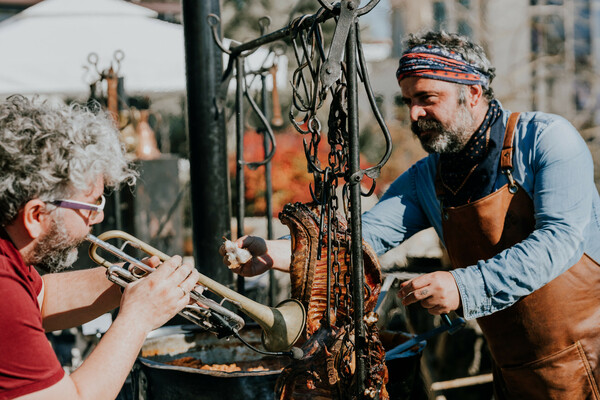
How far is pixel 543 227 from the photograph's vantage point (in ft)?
7.47

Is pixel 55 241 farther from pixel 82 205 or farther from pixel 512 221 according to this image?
pixel 512 221

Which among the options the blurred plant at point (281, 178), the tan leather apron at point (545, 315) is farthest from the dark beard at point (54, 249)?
the blurred plant at point (281, 178)

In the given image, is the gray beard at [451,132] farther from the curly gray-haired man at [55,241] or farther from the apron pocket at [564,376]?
the curly gray-haired man at [55,241]

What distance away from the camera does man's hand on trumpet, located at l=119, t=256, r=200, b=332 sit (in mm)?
1972

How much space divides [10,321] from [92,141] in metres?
0.66

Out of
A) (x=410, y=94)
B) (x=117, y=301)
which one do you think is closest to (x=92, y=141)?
(x=117, y=301)

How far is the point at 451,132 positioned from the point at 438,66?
0.29 metres

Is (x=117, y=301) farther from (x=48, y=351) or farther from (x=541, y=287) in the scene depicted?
(x=541, y=287)

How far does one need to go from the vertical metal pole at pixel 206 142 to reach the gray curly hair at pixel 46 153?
1481 millimetres

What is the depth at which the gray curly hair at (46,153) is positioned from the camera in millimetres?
1909

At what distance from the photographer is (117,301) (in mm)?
2527

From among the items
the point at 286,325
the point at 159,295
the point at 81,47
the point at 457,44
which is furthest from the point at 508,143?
the point at 81,47

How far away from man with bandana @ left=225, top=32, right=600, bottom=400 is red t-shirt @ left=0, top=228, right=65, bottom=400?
1.01 m

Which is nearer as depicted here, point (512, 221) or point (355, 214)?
point (355, 214)
